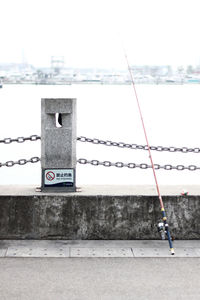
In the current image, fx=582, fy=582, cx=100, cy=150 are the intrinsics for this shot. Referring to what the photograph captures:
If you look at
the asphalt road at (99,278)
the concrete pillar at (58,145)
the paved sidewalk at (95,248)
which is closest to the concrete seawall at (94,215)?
the paved sidewalk at (95,248)

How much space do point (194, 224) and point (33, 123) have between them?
1618 inches

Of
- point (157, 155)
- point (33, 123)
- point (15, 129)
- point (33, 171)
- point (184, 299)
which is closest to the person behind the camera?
point (184, 299)

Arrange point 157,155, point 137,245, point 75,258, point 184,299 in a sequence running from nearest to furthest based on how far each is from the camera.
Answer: point 184,299 → point 75,258 → point 137,245 → point 157,155

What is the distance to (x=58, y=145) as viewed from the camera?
6.54 metres

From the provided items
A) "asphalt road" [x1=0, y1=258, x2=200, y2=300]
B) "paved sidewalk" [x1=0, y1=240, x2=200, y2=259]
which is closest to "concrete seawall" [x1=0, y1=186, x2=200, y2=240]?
"paved sidewalk" [x1=0, y1=240, x2=200, y2=259]

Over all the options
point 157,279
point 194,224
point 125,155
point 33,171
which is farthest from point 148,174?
point 157,279

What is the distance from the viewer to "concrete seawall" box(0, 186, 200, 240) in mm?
6348

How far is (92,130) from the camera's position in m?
42.3

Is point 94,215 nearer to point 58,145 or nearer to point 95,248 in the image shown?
point 95,248

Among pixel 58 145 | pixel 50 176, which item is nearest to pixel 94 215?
pixel 50 176

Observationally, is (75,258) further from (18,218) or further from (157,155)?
(157,155)

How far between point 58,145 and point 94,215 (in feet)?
2.90

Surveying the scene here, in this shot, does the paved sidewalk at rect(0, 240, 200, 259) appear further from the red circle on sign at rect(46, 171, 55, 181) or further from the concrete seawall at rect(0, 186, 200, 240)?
the red circle on sign at rect(46, 171, 55, 181)

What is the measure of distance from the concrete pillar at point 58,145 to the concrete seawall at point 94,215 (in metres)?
0.21
